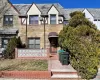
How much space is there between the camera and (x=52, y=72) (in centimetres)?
1529

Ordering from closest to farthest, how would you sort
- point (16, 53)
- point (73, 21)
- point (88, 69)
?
point (88, 69) < point (73, 21) < point (16, 53)

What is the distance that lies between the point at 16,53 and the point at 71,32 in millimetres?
9194

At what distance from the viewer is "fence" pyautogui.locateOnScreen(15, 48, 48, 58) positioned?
2383cm

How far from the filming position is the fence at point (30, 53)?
2383 centimetres

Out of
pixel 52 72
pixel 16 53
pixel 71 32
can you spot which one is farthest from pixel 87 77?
pixel 16 53

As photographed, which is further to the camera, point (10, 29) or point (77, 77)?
point (10, 29)

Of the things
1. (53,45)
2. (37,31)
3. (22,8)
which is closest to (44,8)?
(22,8)

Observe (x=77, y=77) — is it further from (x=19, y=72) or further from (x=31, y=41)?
(x=31, y=41)

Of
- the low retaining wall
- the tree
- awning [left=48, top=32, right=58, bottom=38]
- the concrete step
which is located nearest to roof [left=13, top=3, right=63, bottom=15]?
awning [left=48, top=32, right=58, bottom=38]

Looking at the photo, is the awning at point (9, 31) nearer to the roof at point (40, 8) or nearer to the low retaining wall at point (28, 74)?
the roof at point (40, 8)

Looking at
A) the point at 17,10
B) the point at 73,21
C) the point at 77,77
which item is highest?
the point at 17,10

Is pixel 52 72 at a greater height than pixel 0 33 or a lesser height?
lesser

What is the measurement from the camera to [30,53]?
2400cm

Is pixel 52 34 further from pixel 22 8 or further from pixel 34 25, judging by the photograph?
pixel 22 8
